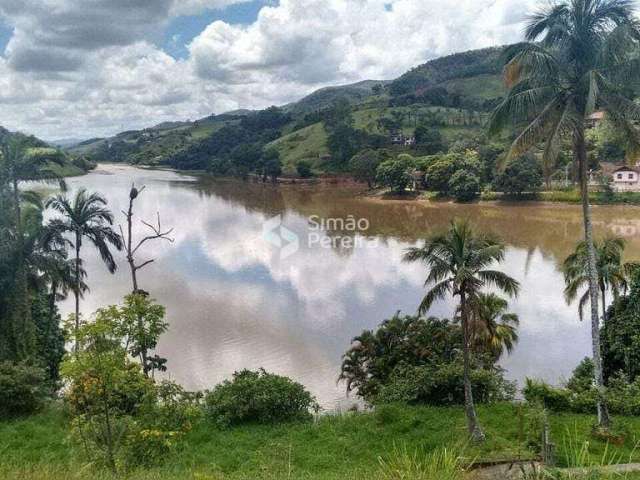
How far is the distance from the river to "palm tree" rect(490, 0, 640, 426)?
522 cm

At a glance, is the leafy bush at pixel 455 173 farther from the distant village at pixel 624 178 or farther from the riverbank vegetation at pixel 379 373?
the riverbank vegetation at pixel 379 373

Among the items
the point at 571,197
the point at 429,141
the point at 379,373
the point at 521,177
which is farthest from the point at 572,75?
the point at 429,141

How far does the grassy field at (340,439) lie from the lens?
10840 millimetres

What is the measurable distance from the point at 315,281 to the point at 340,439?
19.3 metres

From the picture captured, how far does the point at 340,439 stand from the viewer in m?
12.3

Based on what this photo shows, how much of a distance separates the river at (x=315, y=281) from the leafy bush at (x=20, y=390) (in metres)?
5.39

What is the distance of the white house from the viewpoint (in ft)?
186

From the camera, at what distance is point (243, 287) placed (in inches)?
1200

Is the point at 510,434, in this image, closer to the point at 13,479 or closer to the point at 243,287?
the point at 13,479

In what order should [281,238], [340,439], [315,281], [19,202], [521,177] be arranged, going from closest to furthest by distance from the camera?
[340,439] → [19,202] → [315,281] → [281,238] → [521,177]

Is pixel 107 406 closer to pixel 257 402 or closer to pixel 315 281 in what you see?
pixel 257 402

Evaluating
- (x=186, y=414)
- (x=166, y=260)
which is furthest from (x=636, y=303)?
(x=166, y=260)

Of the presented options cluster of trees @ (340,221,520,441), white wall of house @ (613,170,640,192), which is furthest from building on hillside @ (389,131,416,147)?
cluster of trees @ (340,221,520,441)

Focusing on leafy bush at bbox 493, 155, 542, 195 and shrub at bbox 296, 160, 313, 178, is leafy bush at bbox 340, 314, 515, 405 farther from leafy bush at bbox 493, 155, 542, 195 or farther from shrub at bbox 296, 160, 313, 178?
shrub at bbox 296, 160, 313, 178
